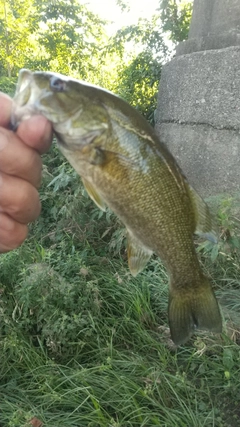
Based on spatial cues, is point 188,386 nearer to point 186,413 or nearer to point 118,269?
point 186,413

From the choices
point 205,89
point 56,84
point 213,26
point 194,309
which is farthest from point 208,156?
point 56,84

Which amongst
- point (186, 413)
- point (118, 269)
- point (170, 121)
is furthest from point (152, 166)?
point (170, 121)

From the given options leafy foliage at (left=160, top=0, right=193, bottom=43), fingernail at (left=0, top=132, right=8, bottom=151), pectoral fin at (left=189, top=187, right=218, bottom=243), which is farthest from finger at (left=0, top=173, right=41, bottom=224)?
leafy foliage at (left=160, top=0, right=193, bottom=43)

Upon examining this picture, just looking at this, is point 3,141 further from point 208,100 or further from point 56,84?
point 208,100

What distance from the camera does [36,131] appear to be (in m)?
1.25

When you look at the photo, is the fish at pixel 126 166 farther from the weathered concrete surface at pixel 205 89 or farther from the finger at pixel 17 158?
the weathered concrete surface at pixel 205 89

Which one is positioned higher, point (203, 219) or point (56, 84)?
point (56, 84)

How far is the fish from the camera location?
128 cm

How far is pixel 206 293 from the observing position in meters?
1.56

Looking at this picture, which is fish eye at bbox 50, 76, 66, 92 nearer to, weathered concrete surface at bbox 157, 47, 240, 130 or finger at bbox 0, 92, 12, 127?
finger at bbox 0, 92, 12, 127

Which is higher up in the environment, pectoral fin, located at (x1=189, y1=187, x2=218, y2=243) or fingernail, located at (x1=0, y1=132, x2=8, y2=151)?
fingernail, located at (x1=0, y1=132, x2=8, y2=151)

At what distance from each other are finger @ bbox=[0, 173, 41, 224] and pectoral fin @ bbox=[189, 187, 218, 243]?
0.53 meters

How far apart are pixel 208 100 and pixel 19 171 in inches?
114

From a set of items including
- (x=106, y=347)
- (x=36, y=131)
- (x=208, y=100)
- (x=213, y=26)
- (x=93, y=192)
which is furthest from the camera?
(x=213, y=26)
